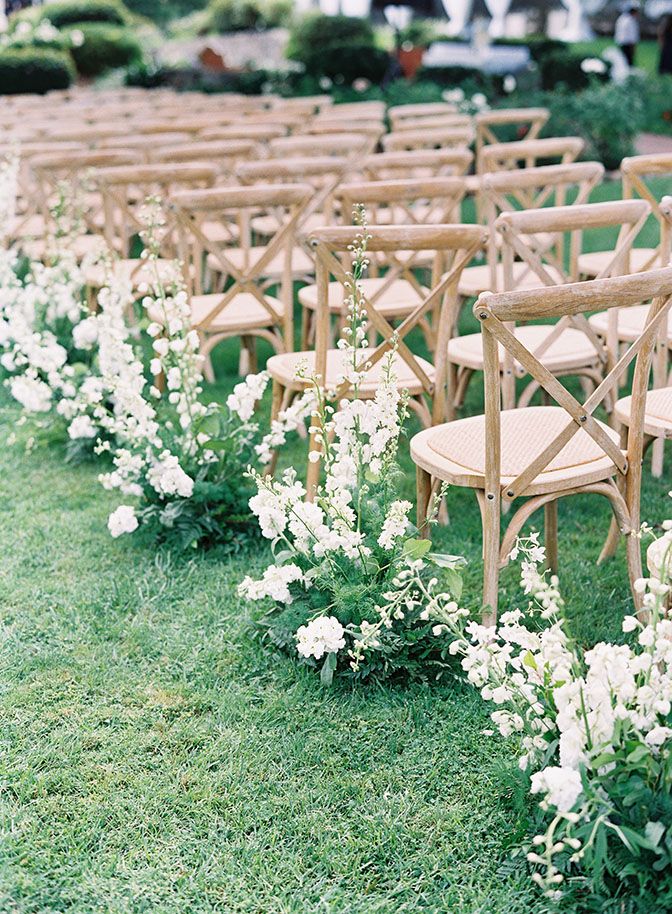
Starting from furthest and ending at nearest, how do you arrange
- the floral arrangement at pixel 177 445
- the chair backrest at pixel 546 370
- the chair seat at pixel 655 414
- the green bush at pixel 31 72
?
the green bush at pixel 31 72, the floral arrangement at pixel 177 445, the chair seat at pixel 655 414, the chair backrest at pixel 546 370

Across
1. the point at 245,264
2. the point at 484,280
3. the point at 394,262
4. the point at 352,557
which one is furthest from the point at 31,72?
the point at 352,557

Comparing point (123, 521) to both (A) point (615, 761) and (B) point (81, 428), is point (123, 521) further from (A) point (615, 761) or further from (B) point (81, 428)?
(A) point (615, 761)

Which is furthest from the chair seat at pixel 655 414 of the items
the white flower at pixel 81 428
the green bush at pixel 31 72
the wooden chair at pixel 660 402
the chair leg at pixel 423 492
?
the green bush at pixel 31 72

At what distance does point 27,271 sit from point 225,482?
11.1ft

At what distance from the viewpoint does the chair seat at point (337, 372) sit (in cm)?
368

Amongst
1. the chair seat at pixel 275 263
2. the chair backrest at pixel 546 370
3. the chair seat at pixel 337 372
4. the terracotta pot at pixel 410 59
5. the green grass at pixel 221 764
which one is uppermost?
the terracotta pot at pixel 410 59

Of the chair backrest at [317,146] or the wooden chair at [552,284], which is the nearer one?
the wooden chair at [552,284]

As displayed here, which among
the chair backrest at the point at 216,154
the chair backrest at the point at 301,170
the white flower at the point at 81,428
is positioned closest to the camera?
the white flower at the point at 81,428

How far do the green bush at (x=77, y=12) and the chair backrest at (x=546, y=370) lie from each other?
2964cm

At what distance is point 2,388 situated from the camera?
18.9 feet

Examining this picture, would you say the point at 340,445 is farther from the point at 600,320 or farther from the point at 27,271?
the point at 27,271

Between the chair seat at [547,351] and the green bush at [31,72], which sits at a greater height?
the green bush at [31,72]

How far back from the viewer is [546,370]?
2.69 metres

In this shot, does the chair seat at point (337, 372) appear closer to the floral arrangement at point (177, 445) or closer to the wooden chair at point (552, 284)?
the floral arrangement at point (177, 445)
